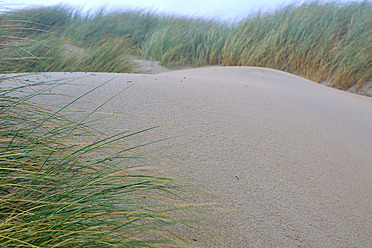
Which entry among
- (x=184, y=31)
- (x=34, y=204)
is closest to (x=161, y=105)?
(x=34, y=204)

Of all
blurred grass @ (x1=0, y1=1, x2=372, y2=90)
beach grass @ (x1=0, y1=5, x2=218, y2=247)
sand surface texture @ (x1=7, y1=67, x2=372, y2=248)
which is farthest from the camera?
blurred grass @ (x1=0, y1=1, x2=372, y2=90)

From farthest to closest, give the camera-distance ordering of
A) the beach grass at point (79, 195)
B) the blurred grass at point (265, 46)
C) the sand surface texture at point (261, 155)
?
the blurred grass at point (265, 46), the sand surface texture at point (261, 155), the beach grass at point (79, 195)

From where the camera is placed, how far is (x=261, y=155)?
1481 mm

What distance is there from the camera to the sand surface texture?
1.12 meters

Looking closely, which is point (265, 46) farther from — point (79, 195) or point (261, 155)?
point (79, 195)

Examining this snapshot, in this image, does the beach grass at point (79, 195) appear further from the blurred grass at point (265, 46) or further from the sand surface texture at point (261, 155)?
the blurred grass at point (265, 46)

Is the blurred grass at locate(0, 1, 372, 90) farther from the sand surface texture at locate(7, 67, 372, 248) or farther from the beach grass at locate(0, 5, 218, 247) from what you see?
the beach grass at locate(0, 5, 218, 247)

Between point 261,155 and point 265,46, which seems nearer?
point 261,155

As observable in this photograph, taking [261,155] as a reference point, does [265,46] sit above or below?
above

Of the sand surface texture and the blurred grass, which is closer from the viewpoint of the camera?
the sand surface texture

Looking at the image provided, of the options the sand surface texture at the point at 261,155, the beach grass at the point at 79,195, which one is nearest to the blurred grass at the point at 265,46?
the sand surface texture at the point at 261,155

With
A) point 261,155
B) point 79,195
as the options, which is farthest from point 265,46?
point 79,195

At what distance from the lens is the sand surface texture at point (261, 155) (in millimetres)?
1121

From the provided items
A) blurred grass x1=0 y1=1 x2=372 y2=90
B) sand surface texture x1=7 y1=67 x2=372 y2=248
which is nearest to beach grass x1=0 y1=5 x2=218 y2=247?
sand surface texture x1=7 y1=67 x2=372 y2=248
